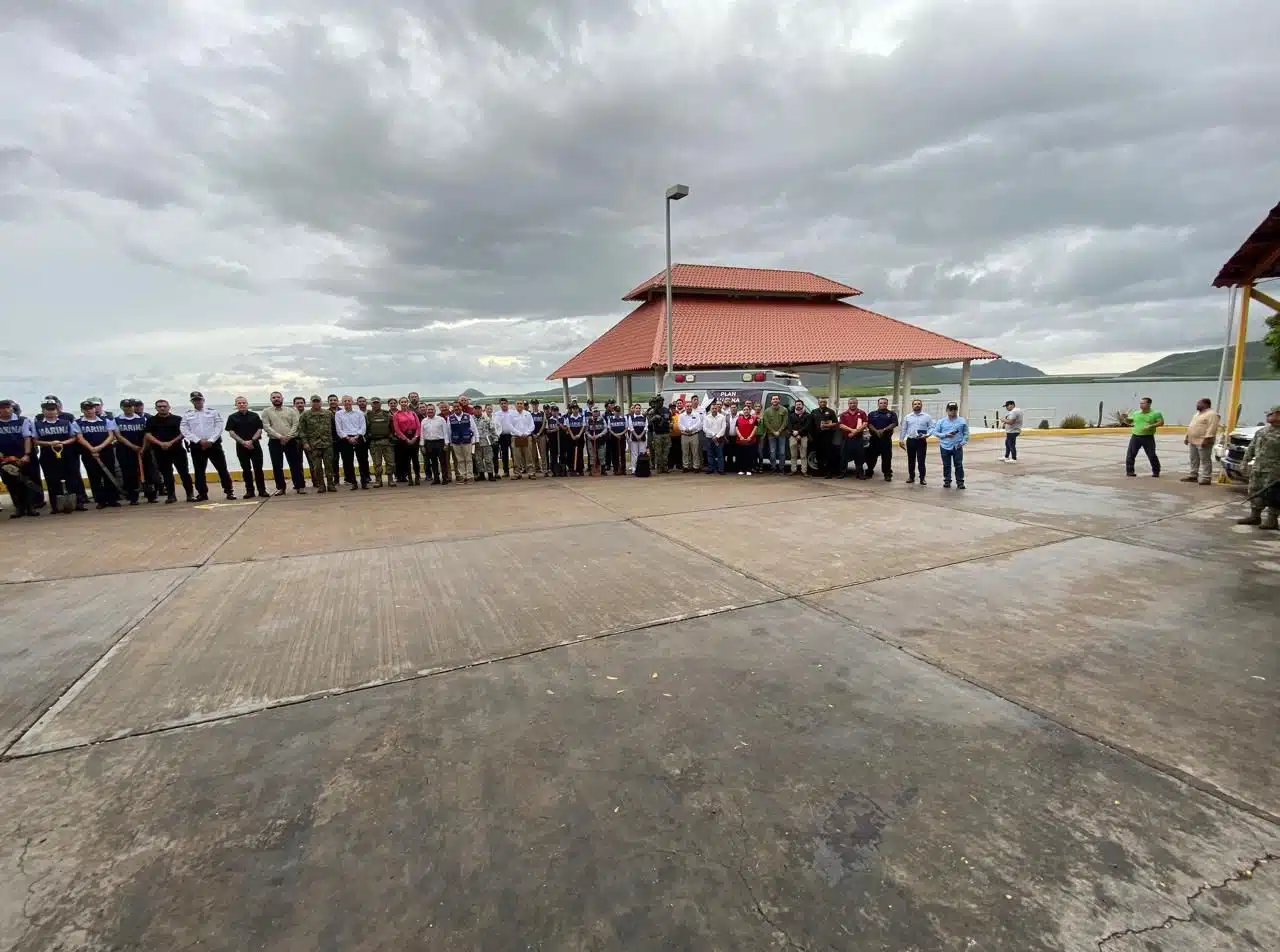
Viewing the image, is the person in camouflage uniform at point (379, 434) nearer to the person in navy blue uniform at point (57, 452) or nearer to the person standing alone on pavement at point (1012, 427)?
the person in navy blue uniform at point (57, 452)

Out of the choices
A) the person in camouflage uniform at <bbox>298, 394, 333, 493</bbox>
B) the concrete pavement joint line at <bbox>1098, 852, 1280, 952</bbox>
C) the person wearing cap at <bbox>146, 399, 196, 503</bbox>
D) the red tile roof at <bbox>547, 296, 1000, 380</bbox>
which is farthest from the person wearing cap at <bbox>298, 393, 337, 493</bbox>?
the concrete pavement joint line at <bbox>1098, 852, 1280, 952</bbox>

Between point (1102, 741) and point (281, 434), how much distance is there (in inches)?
464

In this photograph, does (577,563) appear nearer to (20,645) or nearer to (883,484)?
(20,645)

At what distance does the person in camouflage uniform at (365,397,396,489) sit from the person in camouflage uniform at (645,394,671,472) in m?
5.31

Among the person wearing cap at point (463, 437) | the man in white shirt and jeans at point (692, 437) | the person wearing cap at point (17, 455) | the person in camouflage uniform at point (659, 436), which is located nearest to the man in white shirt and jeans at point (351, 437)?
the person wearing cap at point (463, 437)

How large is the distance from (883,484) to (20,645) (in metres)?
11.2

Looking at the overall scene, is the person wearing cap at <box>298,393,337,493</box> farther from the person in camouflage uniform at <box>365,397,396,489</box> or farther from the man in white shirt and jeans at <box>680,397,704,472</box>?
the man in white shirt and jeans at <box>680,397,704,472</box>

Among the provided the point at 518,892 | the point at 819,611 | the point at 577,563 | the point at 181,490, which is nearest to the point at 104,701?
the point at 518,892

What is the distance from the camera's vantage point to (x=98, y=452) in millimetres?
9531

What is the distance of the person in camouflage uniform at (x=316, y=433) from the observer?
10.8 meters

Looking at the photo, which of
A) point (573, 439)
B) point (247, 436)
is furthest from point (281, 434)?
point (573, 439)

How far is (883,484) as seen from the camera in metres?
11.1

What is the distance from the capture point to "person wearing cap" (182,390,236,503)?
10.0 m

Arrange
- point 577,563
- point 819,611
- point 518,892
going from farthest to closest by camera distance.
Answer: point 577,563 → point 819,611 → point 518,892
